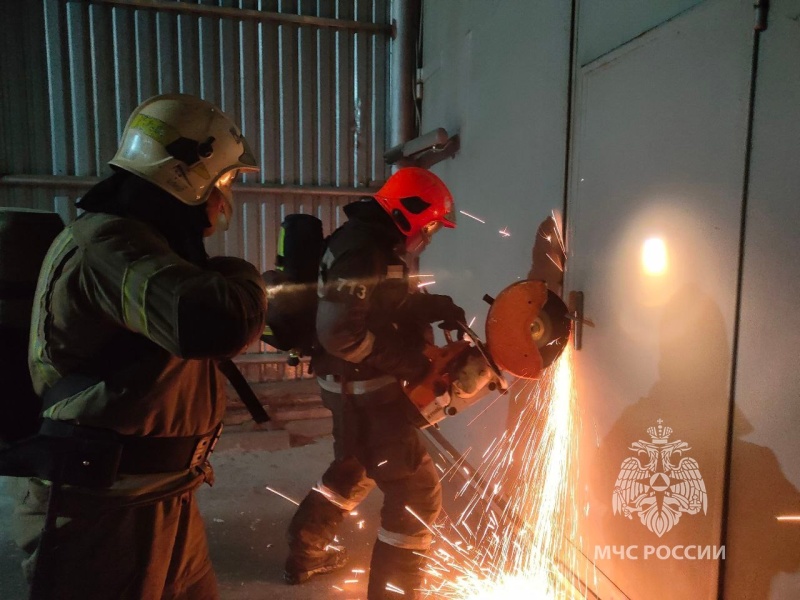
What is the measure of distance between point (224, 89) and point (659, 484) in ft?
17.2

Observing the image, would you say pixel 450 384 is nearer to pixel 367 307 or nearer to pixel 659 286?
pixel 367 307

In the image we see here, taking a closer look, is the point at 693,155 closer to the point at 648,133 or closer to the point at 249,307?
the point at 648,133

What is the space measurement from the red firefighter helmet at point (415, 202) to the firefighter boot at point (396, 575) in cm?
165

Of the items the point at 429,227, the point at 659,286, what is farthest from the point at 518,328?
the point at 429,227

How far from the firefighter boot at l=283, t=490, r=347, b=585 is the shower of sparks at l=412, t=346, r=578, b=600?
2.01 feet

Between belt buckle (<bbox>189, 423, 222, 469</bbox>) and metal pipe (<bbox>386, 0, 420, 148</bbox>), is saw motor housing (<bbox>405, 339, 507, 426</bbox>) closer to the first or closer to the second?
belt buckle (<bbox>189, 423, 222, 469</bbox>)

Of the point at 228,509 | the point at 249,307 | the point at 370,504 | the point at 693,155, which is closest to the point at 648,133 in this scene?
the point at 693,155

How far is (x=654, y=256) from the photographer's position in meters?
2.40

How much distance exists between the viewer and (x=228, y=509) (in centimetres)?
409

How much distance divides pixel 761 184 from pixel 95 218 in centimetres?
210

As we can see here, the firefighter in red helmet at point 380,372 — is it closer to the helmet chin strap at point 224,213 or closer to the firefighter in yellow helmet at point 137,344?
the helmet chin strap at point 224,213

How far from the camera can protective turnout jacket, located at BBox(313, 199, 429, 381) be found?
2.73 metres

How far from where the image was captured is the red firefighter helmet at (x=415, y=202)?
3.09 m

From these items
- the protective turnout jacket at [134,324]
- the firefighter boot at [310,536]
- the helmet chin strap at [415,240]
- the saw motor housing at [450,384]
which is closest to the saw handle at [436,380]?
the saw motor housing at [450,384]
